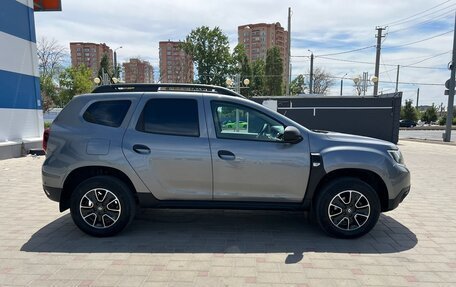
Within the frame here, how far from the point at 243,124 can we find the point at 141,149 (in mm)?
1324

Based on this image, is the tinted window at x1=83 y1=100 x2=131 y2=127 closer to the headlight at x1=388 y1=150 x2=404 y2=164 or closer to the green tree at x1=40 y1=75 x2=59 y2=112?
the headlight at x1=388 y1=150 x2=404 y2=164

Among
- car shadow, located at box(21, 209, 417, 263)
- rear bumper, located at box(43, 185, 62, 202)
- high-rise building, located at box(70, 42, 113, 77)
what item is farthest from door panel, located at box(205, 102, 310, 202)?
high-rise building, located at box(70, 42, 113, 77)

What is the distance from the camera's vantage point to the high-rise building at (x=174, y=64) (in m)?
55.0

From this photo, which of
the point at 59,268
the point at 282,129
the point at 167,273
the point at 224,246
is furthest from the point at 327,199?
the point at 59,268

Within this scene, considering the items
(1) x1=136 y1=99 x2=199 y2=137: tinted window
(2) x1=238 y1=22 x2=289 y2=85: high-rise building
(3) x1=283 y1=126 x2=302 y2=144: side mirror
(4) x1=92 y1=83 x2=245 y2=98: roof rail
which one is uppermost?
(2) x1=238 y1=22 x2=289 y2=85: high-rise building

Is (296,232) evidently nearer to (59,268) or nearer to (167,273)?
(167,273)

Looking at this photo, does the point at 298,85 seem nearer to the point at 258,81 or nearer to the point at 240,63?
the point at 258,81

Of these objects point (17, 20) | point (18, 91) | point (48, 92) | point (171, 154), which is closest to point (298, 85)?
point (48, 92)

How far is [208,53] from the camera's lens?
184 ft

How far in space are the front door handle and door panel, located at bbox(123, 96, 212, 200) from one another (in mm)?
138

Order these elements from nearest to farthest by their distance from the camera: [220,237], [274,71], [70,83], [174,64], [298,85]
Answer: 1. [220,237]
2. [70,83]
3. [274,71]
4. [174,64]
5. [298,85]

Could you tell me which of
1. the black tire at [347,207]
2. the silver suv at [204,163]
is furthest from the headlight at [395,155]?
the black tire at [347,207]

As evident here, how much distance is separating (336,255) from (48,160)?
3666 millimetres

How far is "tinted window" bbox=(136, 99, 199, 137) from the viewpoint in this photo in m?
4.07
